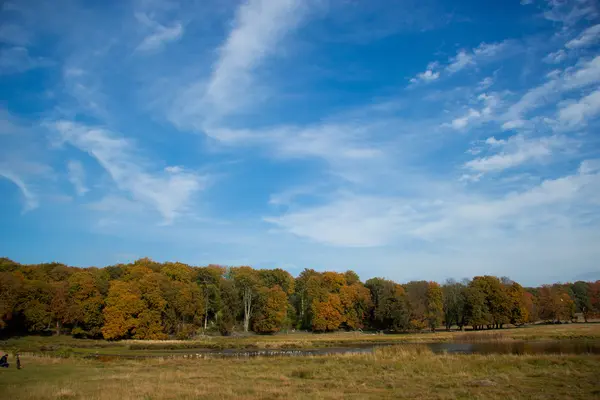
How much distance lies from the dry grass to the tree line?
40.6 m

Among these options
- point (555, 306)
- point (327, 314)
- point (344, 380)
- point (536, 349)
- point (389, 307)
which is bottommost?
point (536, 349)

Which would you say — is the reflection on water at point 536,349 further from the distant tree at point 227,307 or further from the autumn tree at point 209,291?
the autumn tree at point 209,291

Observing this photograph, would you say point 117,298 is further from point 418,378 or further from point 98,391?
point 418,378

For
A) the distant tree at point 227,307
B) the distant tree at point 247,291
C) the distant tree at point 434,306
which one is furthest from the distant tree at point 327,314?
the distant tree at point 434,306

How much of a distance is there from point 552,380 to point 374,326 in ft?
261

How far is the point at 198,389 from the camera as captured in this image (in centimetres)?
2009

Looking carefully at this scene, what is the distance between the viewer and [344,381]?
2261 centimetres

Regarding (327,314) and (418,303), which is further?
(327,314)

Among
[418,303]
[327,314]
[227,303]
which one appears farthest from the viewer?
[327,314]

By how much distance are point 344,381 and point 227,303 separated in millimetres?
67507

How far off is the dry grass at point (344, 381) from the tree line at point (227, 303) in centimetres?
4056

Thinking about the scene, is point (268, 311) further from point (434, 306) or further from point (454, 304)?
point (454, 304)

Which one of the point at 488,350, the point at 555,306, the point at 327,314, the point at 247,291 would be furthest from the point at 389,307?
the point at 488,350

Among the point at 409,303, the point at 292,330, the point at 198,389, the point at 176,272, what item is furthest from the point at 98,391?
the point at 292,330
